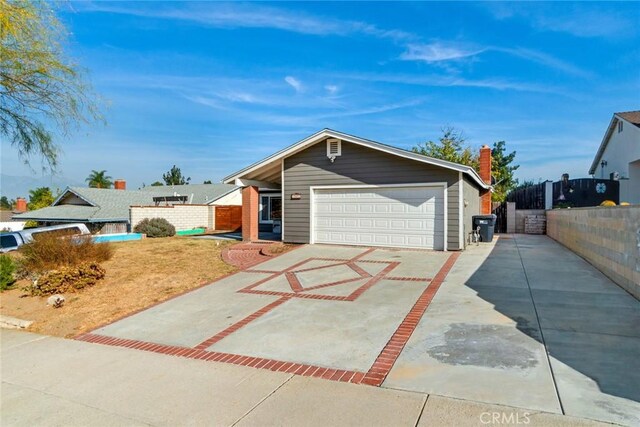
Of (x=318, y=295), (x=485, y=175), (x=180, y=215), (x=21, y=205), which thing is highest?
(x=485, y=175)

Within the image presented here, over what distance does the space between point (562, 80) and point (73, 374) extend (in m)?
18.7

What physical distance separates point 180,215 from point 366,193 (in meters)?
15.1

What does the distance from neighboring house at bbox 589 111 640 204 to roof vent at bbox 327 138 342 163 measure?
15731 mm

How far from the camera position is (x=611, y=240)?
7.49 meters

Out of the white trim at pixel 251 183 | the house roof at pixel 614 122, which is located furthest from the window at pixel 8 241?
the house roof at pixel 614 122

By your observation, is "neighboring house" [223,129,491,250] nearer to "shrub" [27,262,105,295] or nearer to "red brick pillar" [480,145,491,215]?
"red brick pillar" [480,145,491,215]

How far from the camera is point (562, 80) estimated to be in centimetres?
1584

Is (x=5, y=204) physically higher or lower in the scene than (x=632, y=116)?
lower

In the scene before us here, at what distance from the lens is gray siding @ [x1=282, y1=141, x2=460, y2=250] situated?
1195cm

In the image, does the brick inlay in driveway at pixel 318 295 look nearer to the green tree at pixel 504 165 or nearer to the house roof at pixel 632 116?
the house roof at pixel 632 116

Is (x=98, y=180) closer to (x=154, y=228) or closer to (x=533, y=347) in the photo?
(x=154, y=228)

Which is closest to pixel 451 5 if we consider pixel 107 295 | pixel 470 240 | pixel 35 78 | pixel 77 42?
pixel 470 240

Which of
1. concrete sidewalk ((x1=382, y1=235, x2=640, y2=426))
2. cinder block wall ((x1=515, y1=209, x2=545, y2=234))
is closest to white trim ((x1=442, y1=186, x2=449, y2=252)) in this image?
concrete sidewalk ((x1=382, y1=235, x2=640, y2=426))

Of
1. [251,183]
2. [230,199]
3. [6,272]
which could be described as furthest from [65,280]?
[230,199]
